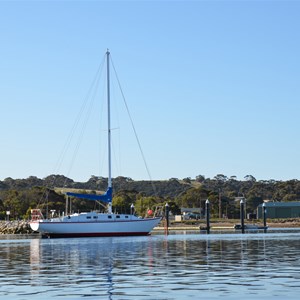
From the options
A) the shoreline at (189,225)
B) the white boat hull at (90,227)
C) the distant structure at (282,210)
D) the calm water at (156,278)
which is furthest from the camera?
the distant structure at (282,210)

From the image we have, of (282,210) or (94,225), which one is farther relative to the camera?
(282,210)

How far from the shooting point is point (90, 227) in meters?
101

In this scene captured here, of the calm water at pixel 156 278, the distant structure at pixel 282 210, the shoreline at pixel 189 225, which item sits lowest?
the calm water at pixel 156 278

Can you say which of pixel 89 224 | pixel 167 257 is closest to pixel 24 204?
pixel 89 224

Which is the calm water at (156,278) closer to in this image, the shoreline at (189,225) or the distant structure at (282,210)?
the shoreline at (189,225)

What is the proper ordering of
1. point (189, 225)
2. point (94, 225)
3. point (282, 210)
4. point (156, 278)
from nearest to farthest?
point (156, 278) → point (94, 225) → point (189, 225) → point (282, 210)

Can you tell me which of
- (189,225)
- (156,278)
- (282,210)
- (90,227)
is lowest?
(156,278)

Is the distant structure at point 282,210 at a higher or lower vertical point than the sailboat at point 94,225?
higher

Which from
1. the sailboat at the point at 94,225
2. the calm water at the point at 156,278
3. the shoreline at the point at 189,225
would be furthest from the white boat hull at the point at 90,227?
the calm water at the point at 156,278

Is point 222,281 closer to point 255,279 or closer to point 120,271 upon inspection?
point 255,279

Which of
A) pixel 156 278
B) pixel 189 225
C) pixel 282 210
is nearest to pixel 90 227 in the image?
pixel 189 225

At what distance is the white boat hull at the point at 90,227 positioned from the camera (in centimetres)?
10056

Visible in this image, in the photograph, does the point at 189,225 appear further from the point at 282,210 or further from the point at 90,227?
the point at 90,227

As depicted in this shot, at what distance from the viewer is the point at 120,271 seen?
36344mm
